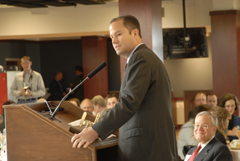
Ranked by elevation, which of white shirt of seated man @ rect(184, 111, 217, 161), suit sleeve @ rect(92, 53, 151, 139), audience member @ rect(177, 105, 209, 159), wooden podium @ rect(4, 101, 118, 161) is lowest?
audience member @ rect(177, 105, 209, 159)

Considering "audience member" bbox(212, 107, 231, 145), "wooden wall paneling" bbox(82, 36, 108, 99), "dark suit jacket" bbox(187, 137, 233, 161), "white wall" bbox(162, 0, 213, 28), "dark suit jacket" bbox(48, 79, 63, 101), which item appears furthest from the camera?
"dark suit jacket" bbox(48, 79, 63, 101)

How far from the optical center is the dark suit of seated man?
10.5ft

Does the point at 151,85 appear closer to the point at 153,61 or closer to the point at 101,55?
the point at 153,61

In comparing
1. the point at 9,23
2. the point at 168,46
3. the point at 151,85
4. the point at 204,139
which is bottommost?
the point at 204,139

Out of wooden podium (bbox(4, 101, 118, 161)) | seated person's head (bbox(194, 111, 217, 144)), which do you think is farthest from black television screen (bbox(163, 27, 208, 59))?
wooden podium (bbox(4, 101, 118, 161))

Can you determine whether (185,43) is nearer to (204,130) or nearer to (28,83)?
(28,83)

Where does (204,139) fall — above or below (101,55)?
below

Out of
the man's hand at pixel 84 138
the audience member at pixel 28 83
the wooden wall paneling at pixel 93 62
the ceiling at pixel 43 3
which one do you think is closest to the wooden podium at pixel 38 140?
the man's hand at pixel 84 138

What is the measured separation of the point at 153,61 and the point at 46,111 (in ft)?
2.34

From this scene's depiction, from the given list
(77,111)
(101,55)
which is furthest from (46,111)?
(101,55)

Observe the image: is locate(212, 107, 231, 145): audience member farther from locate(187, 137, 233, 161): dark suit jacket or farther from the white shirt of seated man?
locate(187, 137, 233, 161): dark suit jacket

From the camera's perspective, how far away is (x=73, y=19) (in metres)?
8.09

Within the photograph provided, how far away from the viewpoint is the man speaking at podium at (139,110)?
70.6 inches

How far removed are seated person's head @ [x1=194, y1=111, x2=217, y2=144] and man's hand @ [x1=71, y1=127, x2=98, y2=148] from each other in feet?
5.98
